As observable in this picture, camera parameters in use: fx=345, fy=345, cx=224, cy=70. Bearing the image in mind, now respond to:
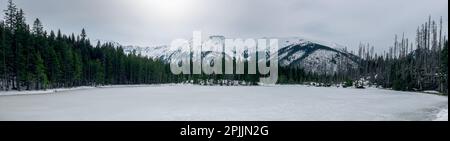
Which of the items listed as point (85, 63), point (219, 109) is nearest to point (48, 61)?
point (85, 63)

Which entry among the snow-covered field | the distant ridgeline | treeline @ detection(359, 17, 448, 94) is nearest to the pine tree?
the distant ridgeline

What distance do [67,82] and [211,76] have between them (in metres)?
78.8

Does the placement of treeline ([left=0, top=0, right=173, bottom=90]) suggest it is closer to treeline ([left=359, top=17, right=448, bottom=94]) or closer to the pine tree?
the pine tree

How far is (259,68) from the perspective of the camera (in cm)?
15700

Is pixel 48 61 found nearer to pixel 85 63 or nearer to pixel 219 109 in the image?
pixel 85 63

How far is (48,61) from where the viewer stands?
67.8m

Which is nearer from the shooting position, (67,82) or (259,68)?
(67,82)

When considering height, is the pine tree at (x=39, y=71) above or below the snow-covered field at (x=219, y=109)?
above

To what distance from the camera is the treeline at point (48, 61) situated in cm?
5775

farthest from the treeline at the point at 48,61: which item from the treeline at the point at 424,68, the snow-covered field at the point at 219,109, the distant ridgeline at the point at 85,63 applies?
the treeline at the point at 424,68

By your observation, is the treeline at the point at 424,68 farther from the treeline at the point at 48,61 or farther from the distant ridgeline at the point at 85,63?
the treeline at the point at 48,61

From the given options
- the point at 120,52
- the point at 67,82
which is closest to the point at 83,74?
the point at 67,82
